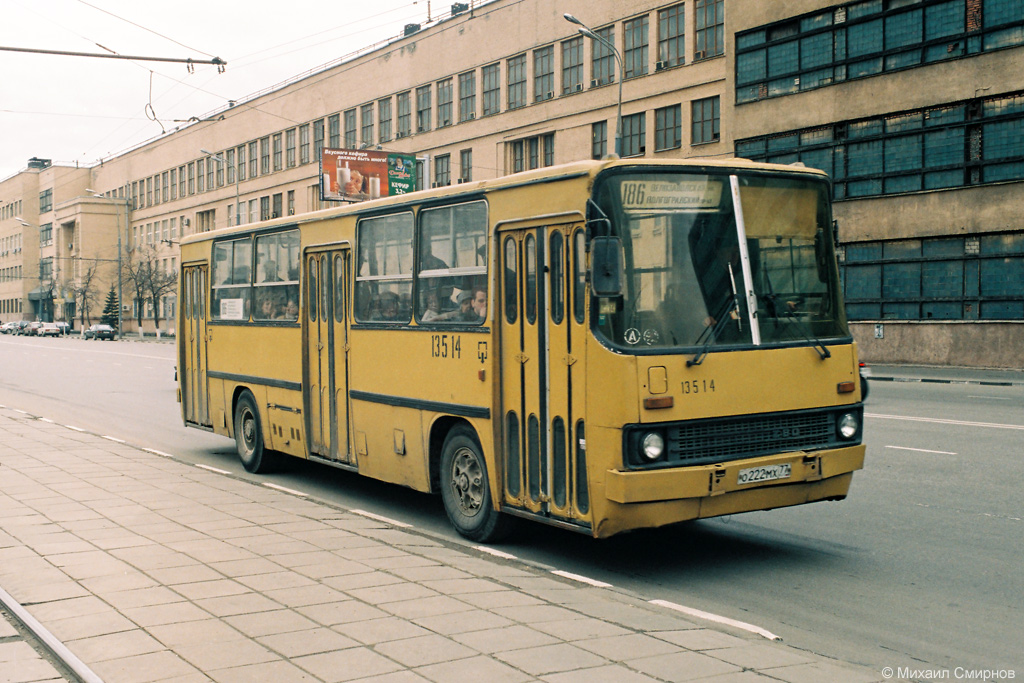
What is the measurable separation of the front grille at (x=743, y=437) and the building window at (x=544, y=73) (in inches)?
1648

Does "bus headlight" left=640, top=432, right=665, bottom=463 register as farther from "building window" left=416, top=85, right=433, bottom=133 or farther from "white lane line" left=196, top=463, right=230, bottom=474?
"building window" left=416, top=85, right=433, bottom=133

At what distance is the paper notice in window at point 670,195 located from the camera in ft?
22.7

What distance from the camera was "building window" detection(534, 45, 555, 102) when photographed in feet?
156

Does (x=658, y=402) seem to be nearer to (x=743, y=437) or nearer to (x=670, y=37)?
(x=743, y=437)

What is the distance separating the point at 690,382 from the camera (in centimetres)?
677

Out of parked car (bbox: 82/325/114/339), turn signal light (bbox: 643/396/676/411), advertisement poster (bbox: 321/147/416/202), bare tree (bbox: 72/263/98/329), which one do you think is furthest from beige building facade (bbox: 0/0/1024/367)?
bare tree (bbox: 72/263/98/329)

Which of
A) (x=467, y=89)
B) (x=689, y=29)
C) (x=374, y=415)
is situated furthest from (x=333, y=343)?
(x=467, y=89)

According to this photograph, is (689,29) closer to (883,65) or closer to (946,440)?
(883,65)

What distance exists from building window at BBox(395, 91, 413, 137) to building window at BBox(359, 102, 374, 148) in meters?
3.05

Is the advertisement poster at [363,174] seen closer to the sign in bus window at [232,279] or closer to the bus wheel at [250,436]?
the sign in bus window at [232,279]

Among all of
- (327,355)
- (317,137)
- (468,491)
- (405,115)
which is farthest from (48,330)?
(468,491)

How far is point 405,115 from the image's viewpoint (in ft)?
192

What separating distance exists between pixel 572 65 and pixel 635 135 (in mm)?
5422

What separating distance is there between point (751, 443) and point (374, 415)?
384 cm
